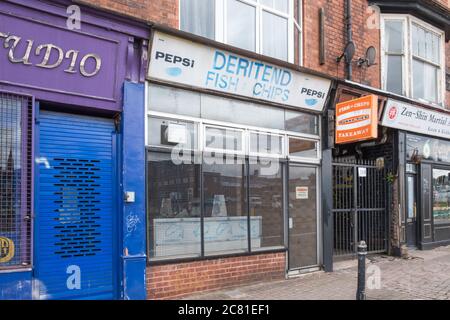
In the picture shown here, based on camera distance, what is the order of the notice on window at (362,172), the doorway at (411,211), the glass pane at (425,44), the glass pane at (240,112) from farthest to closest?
the glass pane at (425,44)
the doorway at (411,211)
the notice on window at (362,172)
the glass pane at (240,112)

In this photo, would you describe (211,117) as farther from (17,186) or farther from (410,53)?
(410,53)

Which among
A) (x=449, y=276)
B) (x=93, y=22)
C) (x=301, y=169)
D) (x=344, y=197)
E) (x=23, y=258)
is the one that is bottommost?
(x=449, y=276)

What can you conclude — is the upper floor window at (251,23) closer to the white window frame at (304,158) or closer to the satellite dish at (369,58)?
the white window frame at (304,158)

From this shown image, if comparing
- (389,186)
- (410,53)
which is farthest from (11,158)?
(410,53)

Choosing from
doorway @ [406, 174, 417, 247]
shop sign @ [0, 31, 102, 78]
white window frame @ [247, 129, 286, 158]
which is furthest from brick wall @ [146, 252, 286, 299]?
doorway @ [406, 174, 417, 247]

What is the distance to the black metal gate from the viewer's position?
9.73 m

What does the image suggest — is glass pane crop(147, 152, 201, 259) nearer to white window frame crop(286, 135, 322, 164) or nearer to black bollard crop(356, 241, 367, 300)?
white window frame crop(286, 135, 322, 164)

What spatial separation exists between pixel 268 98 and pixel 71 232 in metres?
4.23

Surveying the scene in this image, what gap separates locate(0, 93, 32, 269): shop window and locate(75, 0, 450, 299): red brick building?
1.75 metres

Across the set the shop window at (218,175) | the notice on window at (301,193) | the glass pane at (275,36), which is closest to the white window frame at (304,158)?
the shop window at (218,175)

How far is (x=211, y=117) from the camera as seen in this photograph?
7219 mm

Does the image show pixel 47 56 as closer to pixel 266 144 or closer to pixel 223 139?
pixel 223 139

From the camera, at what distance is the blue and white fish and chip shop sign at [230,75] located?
21.4 ft

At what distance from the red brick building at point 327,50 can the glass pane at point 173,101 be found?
918mm
